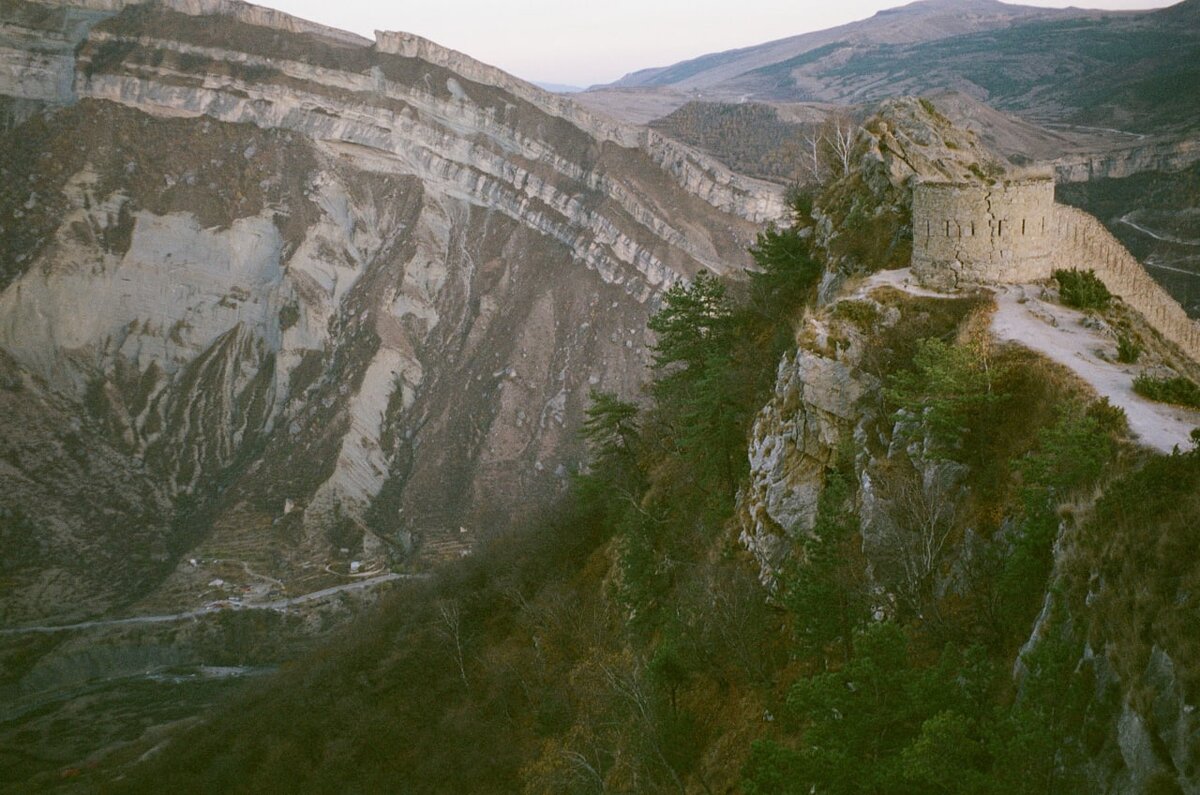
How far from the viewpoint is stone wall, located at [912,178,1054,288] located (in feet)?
56.3

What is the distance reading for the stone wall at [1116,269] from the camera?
20.1m

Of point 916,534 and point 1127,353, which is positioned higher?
point 1127,353

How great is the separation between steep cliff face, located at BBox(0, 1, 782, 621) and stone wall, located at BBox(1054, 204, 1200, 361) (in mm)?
40369

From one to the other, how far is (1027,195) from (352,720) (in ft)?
84.6

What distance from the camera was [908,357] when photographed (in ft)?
50.6

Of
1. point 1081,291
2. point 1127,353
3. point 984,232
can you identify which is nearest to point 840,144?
point 984,232

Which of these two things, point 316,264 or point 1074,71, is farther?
point 1074,71

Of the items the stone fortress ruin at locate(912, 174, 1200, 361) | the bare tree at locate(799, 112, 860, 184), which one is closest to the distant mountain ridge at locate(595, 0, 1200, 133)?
the bare tree at locate(799, 112, 860, 184)

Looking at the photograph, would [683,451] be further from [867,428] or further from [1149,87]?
[1149,87]

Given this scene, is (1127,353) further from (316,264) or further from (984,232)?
(316,264)

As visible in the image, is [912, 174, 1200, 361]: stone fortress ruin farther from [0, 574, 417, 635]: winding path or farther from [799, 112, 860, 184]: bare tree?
[0, 574, 417, 635]: winding path

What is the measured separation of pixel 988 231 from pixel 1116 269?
7282 millimetres

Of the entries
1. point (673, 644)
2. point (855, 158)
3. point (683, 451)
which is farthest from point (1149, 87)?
point (673, 644)

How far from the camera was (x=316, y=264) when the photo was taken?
238 ft
